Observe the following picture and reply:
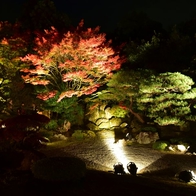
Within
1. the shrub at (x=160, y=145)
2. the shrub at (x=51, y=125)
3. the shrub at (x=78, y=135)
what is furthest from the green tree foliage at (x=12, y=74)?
the shrub at (x=160, y=145)

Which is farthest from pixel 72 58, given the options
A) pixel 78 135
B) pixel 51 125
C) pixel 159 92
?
pixel 159 92

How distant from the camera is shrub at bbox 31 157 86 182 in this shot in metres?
7.15

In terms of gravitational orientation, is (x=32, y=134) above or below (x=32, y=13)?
below

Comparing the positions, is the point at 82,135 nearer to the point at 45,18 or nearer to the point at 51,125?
the point at 51,125

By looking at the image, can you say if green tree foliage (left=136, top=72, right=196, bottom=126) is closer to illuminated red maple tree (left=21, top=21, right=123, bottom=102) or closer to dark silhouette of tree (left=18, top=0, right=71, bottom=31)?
illuminated red maple tree (left=21, top=21, right=123, bottom=102)

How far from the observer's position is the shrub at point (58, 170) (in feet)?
23.5

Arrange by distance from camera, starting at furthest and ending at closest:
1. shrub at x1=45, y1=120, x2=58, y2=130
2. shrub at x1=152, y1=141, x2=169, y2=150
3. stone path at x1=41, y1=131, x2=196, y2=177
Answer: shrub at x1=45, y1=120, x2=58, y2=130 < shrub at x1=152, y1=141, x2=169, y2=150 < stone path at x1=41, y1=131, x2=196, y2=177

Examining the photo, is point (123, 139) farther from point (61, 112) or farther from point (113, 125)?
point (61, 112)

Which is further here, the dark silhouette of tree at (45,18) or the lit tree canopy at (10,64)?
the dark silhouette of tree at (45,18)

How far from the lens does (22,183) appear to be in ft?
23.6

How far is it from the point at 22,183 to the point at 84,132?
8396 mm

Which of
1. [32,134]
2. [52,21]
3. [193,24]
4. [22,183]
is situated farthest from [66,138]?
[193,24]

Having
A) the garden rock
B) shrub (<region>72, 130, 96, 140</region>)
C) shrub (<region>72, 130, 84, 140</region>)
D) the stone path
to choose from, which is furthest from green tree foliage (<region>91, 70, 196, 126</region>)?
shrub (<region>72, 130, 84, 140</region>)

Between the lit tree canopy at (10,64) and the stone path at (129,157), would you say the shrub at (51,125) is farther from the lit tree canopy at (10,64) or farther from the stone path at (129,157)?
the lit tree canopy at (10,64)
